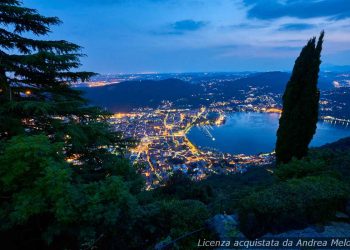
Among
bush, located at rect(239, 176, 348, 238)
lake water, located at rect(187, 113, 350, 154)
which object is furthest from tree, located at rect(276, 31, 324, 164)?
lake water, located at rect(187, 113, 350, 154)

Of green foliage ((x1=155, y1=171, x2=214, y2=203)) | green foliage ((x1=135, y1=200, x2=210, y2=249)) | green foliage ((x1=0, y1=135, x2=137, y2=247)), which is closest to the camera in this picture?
green foliage ((x1=0, y1=135, x2=137, y2=247))

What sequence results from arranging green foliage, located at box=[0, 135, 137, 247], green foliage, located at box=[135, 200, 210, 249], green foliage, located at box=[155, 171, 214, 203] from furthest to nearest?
green foliage, located at box=[155, 171, 214, 203]
green foliage, located at box=[135, 200, 210, 249]
green foliage, located at box=[0, 135, 137, 247]

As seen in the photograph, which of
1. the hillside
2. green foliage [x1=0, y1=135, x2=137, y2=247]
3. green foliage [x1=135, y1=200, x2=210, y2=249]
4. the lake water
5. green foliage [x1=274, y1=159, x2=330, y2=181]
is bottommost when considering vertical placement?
the lake water

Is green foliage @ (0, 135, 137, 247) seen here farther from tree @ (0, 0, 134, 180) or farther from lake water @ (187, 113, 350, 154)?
lake water @ (187, 113, 350, 154)

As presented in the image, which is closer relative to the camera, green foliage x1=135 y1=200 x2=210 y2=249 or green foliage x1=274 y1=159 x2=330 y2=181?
green foliage x1=135 y1=200 x2=210 y2=249

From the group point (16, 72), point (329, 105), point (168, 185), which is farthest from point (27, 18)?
point (329, 105)

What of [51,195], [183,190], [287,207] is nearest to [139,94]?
[183,190]

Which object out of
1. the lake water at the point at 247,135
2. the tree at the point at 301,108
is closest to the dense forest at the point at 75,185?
the tree at the point at 301,108

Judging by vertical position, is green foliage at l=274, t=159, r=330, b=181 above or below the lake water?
above
